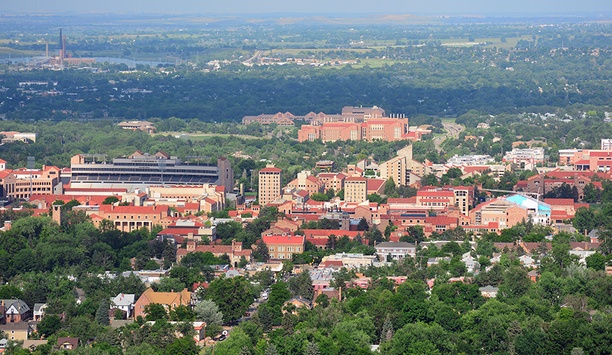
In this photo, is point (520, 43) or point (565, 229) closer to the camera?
point (565, 229)

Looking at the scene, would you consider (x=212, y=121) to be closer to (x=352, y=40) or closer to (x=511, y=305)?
(x=511, y=305)

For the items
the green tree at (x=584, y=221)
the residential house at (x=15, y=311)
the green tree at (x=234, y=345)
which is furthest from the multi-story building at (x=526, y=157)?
the green tree at (x=234, y=345)

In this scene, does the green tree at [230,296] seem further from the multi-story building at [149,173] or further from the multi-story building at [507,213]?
the multi-story building at [149,173]

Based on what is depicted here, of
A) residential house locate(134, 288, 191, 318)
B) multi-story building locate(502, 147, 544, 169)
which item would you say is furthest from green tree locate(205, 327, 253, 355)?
multi-story building locate(502, 147, 544, 169)

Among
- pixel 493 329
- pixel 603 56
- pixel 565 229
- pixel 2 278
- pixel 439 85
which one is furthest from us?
pixel 603 56

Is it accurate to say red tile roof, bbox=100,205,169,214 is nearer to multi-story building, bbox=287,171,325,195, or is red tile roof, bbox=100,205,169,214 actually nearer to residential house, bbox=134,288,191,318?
multi-story building, bbox=287,171,325,195

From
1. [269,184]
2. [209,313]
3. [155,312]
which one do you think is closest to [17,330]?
[155,312]

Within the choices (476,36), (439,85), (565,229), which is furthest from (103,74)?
(565,229)
